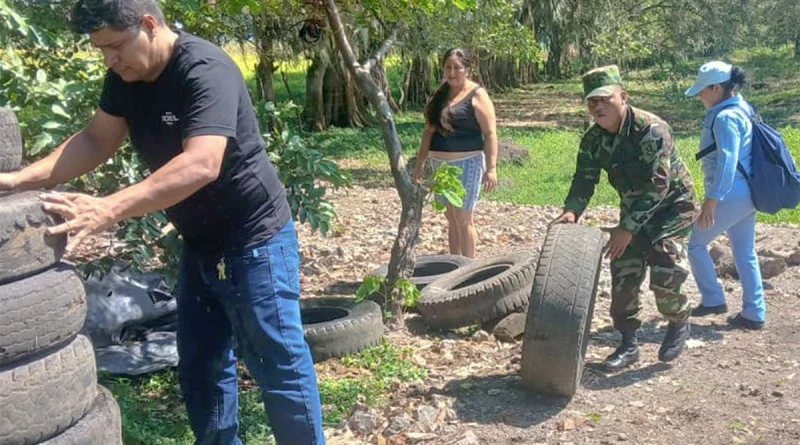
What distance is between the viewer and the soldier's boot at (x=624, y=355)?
5.74m

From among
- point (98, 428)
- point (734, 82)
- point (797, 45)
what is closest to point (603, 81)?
point (734, 82)

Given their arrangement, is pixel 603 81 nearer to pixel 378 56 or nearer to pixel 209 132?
pixel 378 56

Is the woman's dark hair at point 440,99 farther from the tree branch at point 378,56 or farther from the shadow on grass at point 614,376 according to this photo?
the shadow on grass at point 614,376

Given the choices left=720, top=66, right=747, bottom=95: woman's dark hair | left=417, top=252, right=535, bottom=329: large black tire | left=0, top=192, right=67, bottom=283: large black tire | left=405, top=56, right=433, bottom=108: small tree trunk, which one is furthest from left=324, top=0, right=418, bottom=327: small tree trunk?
left=405, top=56, right=433, bottom=108: small tree trunk

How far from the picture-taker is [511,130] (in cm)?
2164

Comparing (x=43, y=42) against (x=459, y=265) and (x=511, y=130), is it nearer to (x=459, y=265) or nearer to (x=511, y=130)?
(x=459, y=265)

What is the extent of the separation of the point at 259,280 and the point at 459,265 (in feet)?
13.4

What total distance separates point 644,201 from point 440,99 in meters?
2.62

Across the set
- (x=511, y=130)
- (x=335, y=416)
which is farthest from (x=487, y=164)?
(x=511, y=130)

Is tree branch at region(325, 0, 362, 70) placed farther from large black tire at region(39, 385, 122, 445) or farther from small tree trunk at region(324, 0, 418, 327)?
large black tire at region(39, 385, 122, 445)

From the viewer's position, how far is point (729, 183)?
604cm

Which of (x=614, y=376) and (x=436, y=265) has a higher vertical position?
(x=436, y=265)

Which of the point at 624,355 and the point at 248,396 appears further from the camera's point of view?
the point at 624,355

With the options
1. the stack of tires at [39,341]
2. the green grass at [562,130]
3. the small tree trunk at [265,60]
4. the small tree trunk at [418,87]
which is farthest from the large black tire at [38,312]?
the small tree trunk at [418,87]
